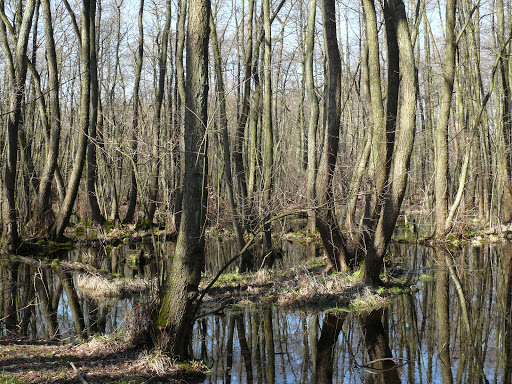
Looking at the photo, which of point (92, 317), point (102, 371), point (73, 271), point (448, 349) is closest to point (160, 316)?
point (102, 371)

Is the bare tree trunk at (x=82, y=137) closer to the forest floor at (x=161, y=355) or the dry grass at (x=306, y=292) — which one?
the forest floor at (x=161, y=355)

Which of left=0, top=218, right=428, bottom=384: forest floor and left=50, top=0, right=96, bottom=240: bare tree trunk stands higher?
left=50, top=0, right=96, bottom=240: bare tree trunk

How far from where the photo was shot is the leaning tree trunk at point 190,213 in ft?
17.9

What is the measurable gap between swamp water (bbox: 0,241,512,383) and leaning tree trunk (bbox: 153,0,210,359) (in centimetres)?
36

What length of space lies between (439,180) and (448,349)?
9630 millimetres

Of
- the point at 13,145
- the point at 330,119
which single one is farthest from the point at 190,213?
the point at 13,145

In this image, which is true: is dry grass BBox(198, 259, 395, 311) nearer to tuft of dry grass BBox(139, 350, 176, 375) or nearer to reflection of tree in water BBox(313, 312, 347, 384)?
reflection of tree in water BBox(313, 312, 347, 384)

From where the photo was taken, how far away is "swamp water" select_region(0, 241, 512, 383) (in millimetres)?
5473

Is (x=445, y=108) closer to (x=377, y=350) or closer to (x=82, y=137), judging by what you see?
(x=377, y=350)

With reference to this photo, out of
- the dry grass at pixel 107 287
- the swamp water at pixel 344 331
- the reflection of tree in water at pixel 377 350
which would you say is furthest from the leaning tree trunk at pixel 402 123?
the dry grass at pixel 107 287

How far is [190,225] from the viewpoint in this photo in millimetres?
5527

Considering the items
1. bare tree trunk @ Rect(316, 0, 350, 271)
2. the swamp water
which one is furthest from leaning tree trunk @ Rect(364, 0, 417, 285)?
the swamp water

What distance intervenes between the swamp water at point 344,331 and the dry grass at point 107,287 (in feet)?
0.68

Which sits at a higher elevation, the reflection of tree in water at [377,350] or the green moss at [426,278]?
the green moss at [426,278]
